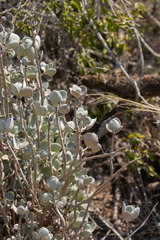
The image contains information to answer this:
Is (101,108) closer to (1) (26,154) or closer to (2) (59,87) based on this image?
(2) (59,87)

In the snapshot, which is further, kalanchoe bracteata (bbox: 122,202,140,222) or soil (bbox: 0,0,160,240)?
soil (bbox: 0,0,160,240)

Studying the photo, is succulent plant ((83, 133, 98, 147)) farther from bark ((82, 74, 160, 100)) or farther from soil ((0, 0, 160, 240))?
bark ((82, 74, 160, 100))

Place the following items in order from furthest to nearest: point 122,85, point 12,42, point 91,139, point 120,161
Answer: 1. point 120,161
2. point 122,85
3. point 12,42
4. point 91,139

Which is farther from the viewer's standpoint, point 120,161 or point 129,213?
point 120,161

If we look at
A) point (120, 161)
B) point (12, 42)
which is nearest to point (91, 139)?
point (12, 42)

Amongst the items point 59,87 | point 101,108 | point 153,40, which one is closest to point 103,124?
point 101,108

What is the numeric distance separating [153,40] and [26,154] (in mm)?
2548

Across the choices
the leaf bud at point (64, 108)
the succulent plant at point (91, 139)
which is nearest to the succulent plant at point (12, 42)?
the leaf bud at point (64, 108)

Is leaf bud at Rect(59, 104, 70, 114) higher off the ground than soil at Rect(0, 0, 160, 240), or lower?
higher

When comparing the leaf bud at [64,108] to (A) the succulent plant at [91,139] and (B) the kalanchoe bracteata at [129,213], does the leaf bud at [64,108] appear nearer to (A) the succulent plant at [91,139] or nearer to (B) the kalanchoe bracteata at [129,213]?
(A) the succulent plant at [91,139]

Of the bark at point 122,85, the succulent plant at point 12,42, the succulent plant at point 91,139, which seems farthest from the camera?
the bark at point 122,85

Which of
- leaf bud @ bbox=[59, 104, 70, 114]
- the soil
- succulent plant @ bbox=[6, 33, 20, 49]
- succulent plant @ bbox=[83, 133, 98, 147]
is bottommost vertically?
the soil

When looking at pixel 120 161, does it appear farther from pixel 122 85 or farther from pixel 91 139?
pixel 91 139

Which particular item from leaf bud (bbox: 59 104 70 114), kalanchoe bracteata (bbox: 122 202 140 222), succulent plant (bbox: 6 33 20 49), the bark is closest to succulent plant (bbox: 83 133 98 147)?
leaf bud (bbox: 59 104 70 114)
